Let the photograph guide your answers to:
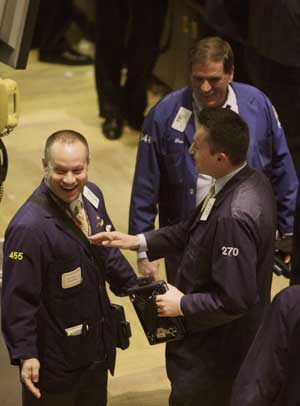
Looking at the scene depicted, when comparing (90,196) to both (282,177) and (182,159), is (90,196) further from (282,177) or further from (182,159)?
(282,177)

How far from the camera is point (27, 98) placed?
7.55 meters

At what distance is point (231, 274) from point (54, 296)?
2.05ft

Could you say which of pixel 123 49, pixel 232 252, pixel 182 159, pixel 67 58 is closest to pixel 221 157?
pixel 232 252

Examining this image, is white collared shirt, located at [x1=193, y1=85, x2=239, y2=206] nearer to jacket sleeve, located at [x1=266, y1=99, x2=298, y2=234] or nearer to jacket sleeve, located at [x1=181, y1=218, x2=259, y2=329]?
jacket sleeve, located at [x1=266, y1=99, x2=298, y2=234]

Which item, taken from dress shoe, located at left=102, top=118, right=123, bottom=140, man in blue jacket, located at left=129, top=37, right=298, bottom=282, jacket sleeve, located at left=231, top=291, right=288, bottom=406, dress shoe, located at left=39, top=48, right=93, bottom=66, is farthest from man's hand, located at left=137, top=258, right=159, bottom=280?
dress shoe, located at left=39, top=48, right=93, bottom=66

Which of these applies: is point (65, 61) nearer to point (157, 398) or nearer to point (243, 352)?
point (157, 398)

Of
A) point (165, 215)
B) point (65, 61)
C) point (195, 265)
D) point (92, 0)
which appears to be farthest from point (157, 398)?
point (92, 0)

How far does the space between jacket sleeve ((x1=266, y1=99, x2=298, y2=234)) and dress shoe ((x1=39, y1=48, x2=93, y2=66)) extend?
4.22 meters

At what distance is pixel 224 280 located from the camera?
10.8 ft

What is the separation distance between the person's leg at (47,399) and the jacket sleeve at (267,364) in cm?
80

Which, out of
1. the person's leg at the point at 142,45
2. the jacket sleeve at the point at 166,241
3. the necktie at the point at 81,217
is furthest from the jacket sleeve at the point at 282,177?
the person's leg at the point at 142,45

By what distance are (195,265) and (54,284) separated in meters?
0.50

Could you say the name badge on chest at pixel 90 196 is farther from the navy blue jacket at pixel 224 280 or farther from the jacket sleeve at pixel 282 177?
the jacket sleeve at pixel 282 177

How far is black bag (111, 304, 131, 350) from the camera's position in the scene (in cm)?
372
